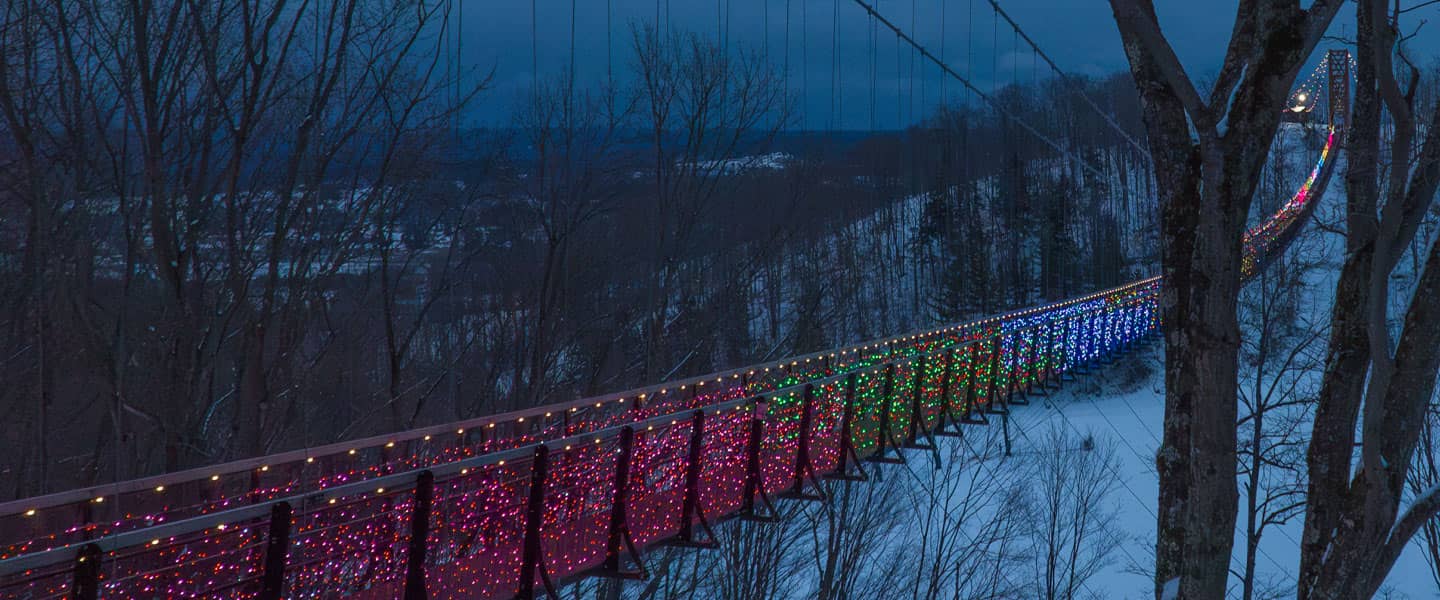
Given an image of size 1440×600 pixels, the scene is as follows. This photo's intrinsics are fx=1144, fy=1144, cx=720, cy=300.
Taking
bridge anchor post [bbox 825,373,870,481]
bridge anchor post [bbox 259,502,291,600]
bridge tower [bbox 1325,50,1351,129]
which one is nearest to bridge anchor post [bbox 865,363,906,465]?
bridge anchor post [bbox 825,373,870,481]

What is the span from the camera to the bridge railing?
3.44 meters

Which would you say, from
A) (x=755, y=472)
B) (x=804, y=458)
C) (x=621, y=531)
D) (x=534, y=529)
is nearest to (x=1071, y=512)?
(x=804, y=458)

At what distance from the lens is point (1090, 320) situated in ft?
50.6

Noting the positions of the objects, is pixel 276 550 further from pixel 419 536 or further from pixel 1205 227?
pixel 1205 227

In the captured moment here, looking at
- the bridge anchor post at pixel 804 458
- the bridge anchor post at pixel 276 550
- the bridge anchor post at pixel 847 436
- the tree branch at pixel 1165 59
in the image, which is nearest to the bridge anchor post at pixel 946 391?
the bridge anchor post at pixel 847 436

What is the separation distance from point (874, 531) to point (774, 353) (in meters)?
3.43

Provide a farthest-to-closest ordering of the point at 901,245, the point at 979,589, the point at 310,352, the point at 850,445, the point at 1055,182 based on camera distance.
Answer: the point at 1055,182 → the point at 901,245 → the point at 979,589 → the point at 310,352 → the point at 850,445

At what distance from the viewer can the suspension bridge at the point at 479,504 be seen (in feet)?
11.6

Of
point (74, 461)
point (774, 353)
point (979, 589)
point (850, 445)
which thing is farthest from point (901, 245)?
point (74, 461)

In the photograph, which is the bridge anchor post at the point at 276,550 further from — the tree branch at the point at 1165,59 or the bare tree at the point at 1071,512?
the bare tree at the point at 1071,512

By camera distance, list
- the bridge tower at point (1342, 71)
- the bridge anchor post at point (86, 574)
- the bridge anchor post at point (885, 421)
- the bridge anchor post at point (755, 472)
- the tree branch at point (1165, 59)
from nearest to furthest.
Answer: the bridge anchor post at point (86, 574), the tree branch at point (1165, 59), the bridge anchor post at point (755, 472), the bridge anchor post at point (885, 421), the bridge tower at point (1342, 71)

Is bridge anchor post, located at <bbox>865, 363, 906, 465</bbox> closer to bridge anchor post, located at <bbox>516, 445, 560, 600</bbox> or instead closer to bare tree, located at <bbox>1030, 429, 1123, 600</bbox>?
bridge anchor post, located at <bbox>516, 445, 560, 600</bbox>

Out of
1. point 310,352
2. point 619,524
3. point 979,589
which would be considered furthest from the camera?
point 979,589

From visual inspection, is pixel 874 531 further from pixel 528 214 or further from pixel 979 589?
pixel 528 214
